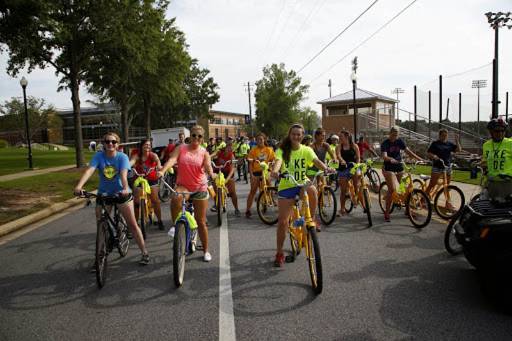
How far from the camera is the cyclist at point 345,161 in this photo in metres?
8.39

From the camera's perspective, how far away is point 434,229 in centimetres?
704

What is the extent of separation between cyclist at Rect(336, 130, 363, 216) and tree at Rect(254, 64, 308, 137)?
41135 millimetres

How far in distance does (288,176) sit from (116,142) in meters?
2.50

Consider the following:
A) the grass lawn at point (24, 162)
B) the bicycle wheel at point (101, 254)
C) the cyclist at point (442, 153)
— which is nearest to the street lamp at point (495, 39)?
the cyclist at point (442, 153)

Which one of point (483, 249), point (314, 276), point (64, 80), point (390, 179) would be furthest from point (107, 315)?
point (64, 80)

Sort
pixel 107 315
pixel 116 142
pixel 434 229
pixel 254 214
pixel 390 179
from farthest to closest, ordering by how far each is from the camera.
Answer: pixel 254 214 → pixel 390 179 → pixel 434 229 → pixel 116 142 → pixel 107 315

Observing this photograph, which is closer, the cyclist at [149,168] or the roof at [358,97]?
the cyclist at [149,168]

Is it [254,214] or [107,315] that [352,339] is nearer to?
[107,315]

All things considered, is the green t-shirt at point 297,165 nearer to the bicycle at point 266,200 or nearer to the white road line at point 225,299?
the white road line at point 225,299

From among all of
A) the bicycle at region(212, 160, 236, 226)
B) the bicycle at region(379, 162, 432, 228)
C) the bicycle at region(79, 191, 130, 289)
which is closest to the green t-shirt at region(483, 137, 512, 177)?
the bicycle at region(379, 162, 432, 228)

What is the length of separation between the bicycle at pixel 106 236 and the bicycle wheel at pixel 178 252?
3.03ft

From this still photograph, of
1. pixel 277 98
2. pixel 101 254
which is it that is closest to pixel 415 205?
pixel 101 254

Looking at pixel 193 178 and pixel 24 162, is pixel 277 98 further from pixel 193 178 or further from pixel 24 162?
pixel 193 178

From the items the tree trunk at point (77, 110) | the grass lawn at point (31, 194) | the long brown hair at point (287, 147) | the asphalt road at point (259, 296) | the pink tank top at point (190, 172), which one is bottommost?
the asphalt road at point (259, 296)
